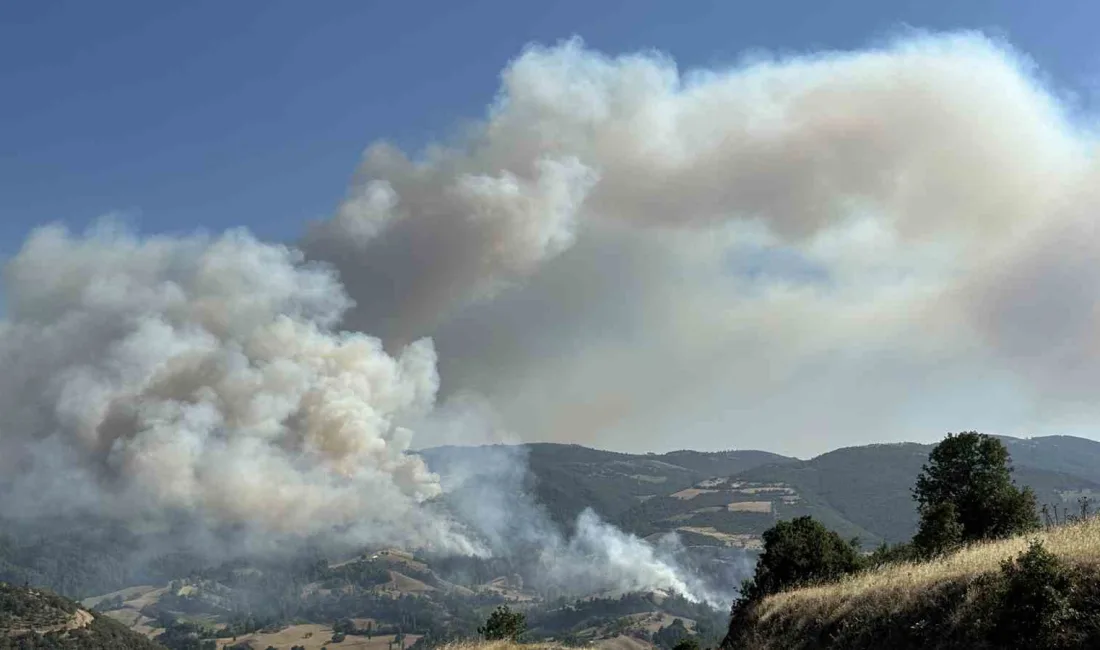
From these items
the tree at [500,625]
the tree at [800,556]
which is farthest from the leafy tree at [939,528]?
the tree at [500,625]

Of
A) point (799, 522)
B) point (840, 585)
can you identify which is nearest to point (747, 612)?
point (840, 585)

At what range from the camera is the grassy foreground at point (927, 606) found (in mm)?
20188

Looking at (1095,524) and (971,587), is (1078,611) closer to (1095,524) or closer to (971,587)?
(971,587)

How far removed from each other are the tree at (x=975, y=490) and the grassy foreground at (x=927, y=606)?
3162cm

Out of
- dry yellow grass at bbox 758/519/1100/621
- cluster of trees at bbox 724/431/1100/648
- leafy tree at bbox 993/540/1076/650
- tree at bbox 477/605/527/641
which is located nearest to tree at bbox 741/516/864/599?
cluster of trees at bbox 724/431/1100/648

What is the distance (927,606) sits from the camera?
75.6 ft

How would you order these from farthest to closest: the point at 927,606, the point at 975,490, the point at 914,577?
the point at 975,490
the point at 914,577
the point at 927,606

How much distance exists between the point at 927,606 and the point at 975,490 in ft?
177

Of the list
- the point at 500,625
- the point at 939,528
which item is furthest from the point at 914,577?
the point at 500,625

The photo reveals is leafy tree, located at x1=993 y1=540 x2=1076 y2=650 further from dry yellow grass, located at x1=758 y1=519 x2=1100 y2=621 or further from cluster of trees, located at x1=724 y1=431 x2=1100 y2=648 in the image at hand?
dry yellow grass, located at x1=758 y1=519 x2=1100 y2=621

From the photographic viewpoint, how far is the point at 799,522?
264 feet

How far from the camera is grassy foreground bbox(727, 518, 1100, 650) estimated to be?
20.2 meters

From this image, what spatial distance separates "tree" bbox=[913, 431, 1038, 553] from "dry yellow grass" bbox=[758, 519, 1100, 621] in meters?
30.8

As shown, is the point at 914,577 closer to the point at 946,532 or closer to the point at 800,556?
the point at 946,532
